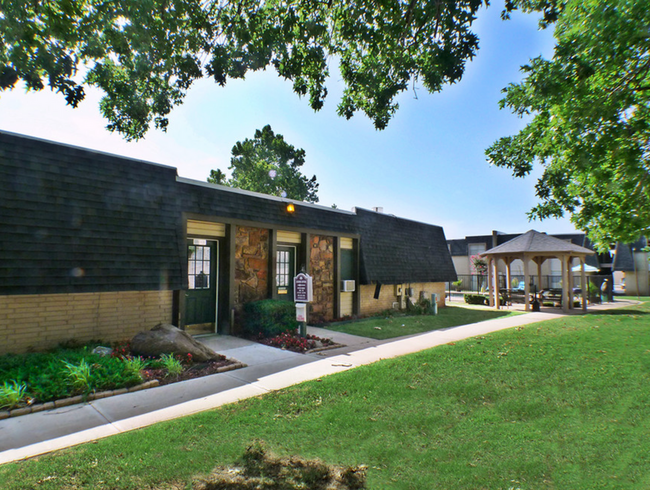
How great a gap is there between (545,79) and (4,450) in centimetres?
834

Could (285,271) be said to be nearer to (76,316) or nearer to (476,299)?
(76,316)

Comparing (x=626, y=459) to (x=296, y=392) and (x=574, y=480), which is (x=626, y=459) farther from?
(x=296, y=392)

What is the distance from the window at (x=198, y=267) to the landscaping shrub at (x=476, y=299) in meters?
15.2

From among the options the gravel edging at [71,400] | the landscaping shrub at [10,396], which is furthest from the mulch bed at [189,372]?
the landscaping shrub at [10,396]

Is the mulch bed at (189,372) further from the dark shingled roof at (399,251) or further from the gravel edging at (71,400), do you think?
the dark shingled roof at (399,251)

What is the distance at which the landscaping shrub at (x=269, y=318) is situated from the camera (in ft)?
29.9

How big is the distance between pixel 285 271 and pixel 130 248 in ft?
16.0

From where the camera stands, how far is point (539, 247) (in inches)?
657

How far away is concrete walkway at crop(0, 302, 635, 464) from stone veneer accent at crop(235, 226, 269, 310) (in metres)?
1.43

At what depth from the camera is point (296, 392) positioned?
5.29 m

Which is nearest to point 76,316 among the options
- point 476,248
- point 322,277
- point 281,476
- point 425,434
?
point 281,476

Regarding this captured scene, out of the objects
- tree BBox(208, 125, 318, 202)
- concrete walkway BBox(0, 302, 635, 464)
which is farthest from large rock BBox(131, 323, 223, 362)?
tree BBox(208, 125, 318, 202)

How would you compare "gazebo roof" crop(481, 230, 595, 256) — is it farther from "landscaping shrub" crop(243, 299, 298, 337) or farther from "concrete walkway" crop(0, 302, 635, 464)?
"landscaping shrub" crop(243, 299, 298, 337)

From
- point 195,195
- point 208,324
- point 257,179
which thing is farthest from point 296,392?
point 257,179
